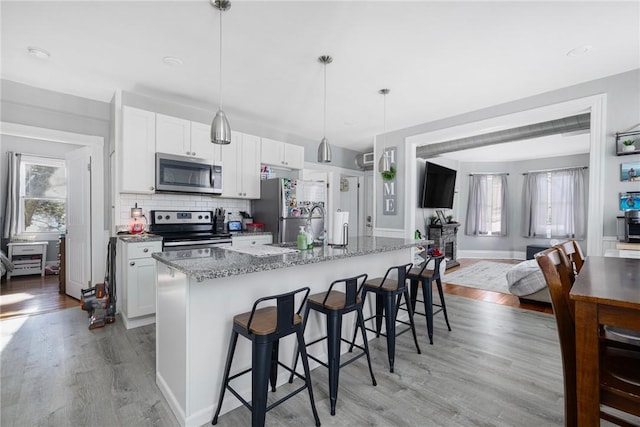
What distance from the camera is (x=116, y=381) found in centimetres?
215

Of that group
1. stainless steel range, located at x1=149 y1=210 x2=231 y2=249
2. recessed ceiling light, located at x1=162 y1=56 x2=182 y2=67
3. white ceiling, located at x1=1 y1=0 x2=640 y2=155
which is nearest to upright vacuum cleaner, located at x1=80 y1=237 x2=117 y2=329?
stainless steel range, located at x1=149 y1=210 x2=231 y2=249

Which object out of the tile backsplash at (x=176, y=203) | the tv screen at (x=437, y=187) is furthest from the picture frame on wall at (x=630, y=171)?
the tile backsplash at (x=176, y=203)

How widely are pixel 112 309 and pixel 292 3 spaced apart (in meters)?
3.52

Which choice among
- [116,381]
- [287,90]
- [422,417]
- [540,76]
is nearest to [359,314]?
[422,417]

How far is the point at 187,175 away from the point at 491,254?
7901 millimetres

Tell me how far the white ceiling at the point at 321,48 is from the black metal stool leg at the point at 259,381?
2.26m

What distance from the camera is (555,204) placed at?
7.51 m

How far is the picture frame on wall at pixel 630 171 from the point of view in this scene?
9.90 ft

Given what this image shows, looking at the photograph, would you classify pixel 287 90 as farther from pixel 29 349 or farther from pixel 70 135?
pixel 29 349

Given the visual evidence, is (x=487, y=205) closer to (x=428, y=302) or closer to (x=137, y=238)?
(x=428, y=302)

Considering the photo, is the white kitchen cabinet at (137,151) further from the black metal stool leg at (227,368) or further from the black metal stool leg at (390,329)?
the black metal stool leg at (390,329)

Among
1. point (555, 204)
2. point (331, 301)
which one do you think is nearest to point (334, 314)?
point (331, 301)

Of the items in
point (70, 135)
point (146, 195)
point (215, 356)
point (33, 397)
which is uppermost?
point (70, 135)

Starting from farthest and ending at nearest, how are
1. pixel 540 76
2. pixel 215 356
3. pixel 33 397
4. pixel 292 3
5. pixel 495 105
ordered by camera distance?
pixel 495 105
pixel 540 76
pixel 292 3
pixel 33 397
pixel 215 356
